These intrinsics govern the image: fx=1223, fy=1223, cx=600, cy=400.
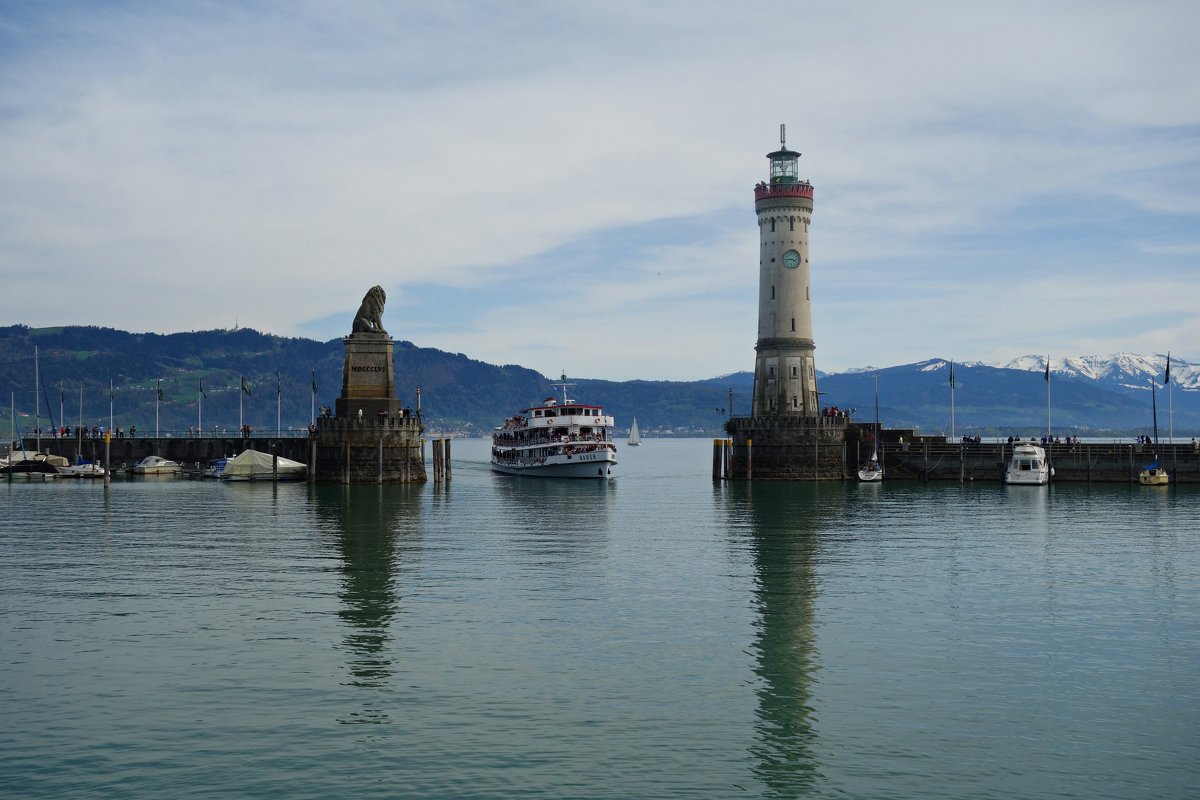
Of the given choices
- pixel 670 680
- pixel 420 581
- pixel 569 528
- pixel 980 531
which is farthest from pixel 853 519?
pixel 670 680

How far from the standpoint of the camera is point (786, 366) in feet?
368

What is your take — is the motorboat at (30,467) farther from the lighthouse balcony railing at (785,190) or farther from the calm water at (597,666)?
the lighthouse balcony railing at (785,190)

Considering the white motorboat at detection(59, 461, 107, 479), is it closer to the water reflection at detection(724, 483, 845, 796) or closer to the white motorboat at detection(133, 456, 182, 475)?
the white motorboat at detection(133, 456, 182, 475)

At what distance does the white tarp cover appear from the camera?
11238 centimetres

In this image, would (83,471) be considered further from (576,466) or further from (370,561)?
(370,561)

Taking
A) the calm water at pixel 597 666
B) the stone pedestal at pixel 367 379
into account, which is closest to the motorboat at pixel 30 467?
the stone pedestal at pixel 367 379

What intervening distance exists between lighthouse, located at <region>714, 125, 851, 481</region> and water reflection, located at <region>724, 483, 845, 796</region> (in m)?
34.8

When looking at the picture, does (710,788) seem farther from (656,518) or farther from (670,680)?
(656,518)

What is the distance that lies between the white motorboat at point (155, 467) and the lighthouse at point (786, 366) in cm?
5766

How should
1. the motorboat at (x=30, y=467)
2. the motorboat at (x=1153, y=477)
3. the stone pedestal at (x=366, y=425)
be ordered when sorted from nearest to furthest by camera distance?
the stone pedestal at (x=366, y=425), the motorboat at (x=1153, y=477), the motorboat at (x=30, y=467)

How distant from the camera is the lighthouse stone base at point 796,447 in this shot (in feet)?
363

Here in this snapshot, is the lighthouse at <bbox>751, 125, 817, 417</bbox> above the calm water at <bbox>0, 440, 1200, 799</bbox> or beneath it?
above

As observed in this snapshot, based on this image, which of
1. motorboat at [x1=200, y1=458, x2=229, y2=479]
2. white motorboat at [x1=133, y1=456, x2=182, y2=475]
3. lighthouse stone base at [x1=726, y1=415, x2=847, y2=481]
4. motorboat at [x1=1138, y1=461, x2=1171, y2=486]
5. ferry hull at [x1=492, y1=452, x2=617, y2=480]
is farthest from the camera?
white motorboat at [x1=133, y1=456, x2=182, y2=475]

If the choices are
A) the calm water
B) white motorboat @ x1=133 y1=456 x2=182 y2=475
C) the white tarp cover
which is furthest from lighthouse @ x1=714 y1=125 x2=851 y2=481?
white motorboat @ x1=133 y1=456 x2=182 y2=475
